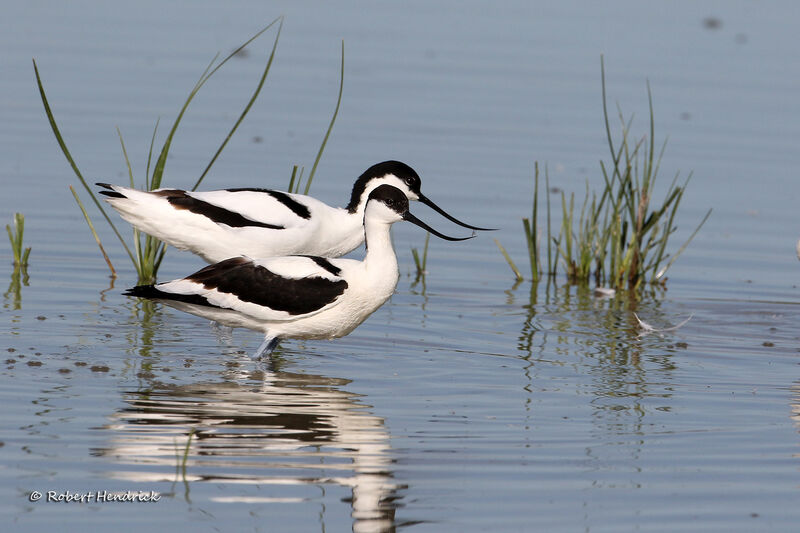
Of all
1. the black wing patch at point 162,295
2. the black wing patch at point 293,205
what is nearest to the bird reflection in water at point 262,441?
the black wing patch at point 162,295

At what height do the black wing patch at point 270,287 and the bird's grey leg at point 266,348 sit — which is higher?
the black wing patch at point 270,287

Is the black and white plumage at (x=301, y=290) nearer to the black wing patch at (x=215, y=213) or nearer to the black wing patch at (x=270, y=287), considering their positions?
the black wing patch at (x=270, y=287)

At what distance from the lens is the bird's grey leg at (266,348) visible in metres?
7.61

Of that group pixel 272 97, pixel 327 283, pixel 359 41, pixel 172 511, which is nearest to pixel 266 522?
pixel 172 511

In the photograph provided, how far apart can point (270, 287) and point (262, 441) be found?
161 centimetres

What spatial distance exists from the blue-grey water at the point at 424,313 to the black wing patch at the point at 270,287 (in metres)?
0.40

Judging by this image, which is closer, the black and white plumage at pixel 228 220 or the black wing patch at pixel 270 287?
the black wing patch at pixel 270 287

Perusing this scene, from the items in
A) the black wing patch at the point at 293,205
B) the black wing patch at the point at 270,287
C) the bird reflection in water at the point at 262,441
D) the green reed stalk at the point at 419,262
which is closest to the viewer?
the bird reflection in water at the point at 262,441

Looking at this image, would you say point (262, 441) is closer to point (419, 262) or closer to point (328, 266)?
point (328, 266)

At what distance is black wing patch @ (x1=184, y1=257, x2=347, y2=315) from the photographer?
7371 mm

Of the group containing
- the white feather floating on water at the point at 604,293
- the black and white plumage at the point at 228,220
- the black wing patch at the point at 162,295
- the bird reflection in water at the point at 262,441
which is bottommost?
the bird reflection in water at the point at 262,441

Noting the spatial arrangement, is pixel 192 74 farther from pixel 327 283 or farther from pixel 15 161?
pixel 327 283

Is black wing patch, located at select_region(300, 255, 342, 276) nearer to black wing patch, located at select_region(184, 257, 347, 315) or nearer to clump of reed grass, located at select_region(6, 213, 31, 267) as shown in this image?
black wing patch, located at select_region(184, 257, 347, 315)

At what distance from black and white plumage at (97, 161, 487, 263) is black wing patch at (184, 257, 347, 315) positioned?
659 millimetres
